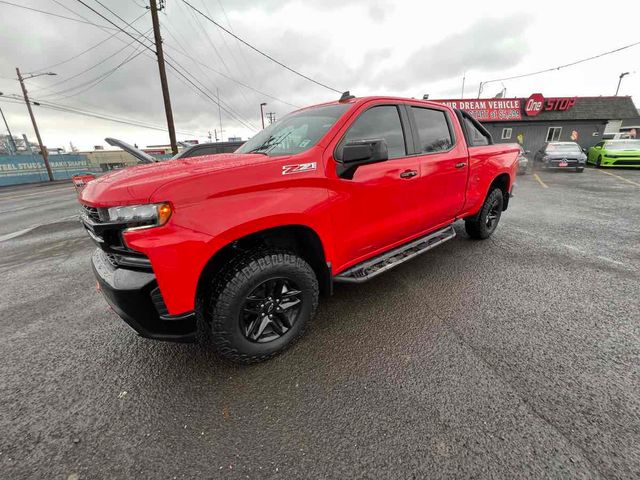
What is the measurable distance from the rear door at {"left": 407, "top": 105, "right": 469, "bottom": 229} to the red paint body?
2cm

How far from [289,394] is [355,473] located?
0.62 m

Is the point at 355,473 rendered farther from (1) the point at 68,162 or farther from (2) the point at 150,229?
(1) the point at 68,162

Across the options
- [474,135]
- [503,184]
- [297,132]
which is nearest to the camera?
[297,132]

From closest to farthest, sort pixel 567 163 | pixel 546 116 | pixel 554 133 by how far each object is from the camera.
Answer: pixel 567 163 → pixel 546 116 → pixel 554 133

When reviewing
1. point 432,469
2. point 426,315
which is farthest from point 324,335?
point 432,469

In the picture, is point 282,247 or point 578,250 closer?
point 282,247

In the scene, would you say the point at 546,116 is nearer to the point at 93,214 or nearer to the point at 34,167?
the point at 93,214

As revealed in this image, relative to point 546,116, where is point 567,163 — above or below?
below

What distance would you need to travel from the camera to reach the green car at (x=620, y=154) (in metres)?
14.2

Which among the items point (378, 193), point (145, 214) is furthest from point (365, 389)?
point (145, 214)

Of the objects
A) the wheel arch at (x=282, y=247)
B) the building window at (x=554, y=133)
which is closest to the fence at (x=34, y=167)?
the wheel arch at (x=282, y=247)

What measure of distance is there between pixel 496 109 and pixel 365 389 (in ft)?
90.5

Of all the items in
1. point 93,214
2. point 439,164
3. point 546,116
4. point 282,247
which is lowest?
point 282,247

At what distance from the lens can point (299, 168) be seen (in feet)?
6.73
